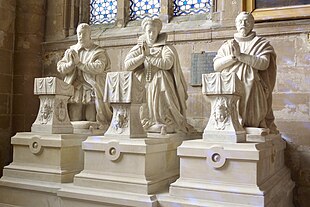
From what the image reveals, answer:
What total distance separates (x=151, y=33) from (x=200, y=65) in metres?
1.49

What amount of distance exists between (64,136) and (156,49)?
63.4 inches

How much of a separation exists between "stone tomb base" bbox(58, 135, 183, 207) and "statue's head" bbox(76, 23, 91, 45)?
172 centimetres

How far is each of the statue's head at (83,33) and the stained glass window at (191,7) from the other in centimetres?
208

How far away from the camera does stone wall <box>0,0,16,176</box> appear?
717 centimetres

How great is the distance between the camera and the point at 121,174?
4160mm

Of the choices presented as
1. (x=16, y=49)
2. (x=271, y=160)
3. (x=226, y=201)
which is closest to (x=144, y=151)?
(x=226, y=201)

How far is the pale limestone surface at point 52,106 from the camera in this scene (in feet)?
16.1

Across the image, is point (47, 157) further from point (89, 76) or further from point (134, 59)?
point (134, 59)

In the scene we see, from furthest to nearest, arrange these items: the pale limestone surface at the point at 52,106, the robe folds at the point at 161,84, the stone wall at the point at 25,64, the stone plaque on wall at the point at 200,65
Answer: the stone wall at the point at 25,64, the stone plaque on wall at the point at 200,65, the robe folds at the point at 161,84, the pale limestone surface at the point at 52,106

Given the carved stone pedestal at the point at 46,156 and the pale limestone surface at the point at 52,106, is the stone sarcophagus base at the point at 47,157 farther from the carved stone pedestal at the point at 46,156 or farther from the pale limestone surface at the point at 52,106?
the pale limestone surface at the point at 52,106

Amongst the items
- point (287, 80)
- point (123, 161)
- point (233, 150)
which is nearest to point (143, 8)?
point (287, 80)

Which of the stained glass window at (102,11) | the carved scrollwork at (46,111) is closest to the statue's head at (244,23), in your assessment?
the carved scrollwork at (46,111)

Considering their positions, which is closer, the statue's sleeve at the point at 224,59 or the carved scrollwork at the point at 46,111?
the statue's sleeve at the point at 224,59

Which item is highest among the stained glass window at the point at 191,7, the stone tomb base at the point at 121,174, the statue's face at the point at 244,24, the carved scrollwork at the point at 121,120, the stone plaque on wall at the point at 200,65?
the stained glass window at the point at 191,7
